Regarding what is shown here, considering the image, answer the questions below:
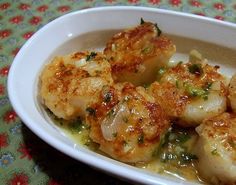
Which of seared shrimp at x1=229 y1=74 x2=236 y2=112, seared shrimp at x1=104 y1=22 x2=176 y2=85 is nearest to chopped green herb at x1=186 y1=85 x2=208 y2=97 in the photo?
seared shrimp at x1=229 y1=74 x2=236 y2=112

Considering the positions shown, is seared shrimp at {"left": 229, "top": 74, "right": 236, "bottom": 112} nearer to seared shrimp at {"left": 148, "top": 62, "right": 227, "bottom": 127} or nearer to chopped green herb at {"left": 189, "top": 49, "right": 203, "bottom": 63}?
seared shrimp at {"left": 148, "top": 62, "right": 227, "bottom": 127}

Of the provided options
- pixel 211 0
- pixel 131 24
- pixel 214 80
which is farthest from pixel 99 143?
pixel 211 0

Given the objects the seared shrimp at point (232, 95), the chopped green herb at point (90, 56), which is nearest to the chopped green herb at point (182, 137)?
the seared shrimp at point (232, 95)

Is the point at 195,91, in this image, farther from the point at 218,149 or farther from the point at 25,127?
the point at 25,127

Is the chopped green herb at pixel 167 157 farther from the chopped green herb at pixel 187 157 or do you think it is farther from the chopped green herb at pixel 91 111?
the chopped green herb at pixel 91 111

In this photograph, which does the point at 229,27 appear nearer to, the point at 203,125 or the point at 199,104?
the point at 199,104
